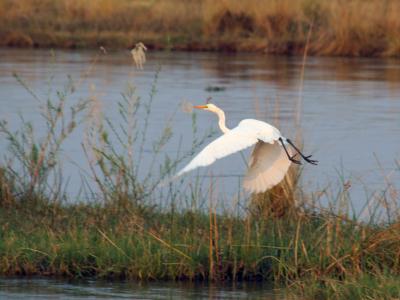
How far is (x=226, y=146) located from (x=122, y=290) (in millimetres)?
1058

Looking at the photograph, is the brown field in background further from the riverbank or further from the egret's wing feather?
the egret's wing feather

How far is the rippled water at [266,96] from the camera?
11594 millimetres

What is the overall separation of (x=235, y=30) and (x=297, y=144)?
697 inches

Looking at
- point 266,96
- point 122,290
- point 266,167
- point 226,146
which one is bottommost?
point 122,290

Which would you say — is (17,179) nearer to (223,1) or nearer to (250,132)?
(250,132)

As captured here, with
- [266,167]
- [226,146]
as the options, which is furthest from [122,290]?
[266,167]

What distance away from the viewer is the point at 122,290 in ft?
22.4

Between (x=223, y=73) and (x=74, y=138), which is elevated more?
(x=223, y=73)

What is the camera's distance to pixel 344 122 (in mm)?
15398

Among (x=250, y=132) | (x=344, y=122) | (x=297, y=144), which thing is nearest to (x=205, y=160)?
(x=250, y=132)

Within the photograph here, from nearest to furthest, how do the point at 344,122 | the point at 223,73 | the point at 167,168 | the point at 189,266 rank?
the point at 189,266
the point at 167,168
the point at 344,122
the point at 223,73

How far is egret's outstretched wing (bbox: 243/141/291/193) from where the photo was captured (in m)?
7.78

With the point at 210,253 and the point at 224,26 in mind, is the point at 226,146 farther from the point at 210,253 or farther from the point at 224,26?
the point at 224,26

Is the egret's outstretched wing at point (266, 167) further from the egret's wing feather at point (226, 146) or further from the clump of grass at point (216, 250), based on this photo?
the egret's wing feather at point (226, 146)
